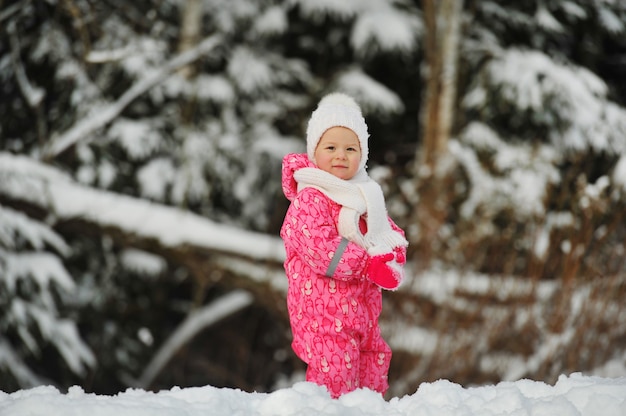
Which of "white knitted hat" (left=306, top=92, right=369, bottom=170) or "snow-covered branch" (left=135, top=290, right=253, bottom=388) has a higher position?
"white knitted hat" (left=306, top=92, right=369, bottom=170)

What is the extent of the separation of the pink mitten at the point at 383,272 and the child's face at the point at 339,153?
33 cm

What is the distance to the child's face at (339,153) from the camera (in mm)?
2188

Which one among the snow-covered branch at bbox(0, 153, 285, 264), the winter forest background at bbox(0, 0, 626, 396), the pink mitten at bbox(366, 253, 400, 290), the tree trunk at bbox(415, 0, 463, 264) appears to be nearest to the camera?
the pink mitten at bbox(366, 253, 400, 290)

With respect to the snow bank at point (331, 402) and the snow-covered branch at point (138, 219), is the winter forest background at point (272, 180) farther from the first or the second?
the snow bank at point (331, 402)

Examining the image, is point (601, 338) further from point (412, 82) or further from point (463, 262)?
point (412, 82)

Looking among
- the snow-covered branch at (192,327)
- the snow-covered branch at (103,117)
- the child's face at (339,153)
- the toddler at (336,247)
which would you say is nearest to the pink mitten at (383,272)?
the toddler at (336,247)

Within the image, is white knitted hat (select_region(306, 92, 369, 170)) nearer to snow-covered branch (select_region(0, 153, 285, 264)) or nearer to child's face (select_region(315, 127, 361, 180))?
child's face (select_region(315, 127, 361, 180))

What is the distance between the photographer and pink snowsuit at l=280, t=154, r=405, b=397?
2082 mm

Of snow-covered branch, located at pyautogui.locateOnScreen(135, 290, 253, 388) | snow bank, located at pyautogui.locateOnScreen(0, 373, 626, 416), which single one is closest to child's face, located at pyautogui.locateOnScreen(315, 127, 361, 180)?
snow bank, located at pyautogui.locateOnScreen(0, 373, 626, 416)

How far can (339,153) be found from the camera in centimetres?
219

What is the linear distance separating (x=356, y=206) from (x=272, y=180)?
6.90 m

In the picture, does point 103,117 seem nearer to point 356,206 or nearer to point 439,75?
point 356,206

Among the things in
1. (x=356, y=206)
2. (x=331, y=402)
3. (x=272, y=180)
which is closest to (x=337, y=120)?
(x=356, y=206)

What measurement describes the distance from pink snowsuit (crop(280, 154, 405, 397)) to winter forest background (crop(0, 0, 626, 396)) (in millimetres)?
2749
